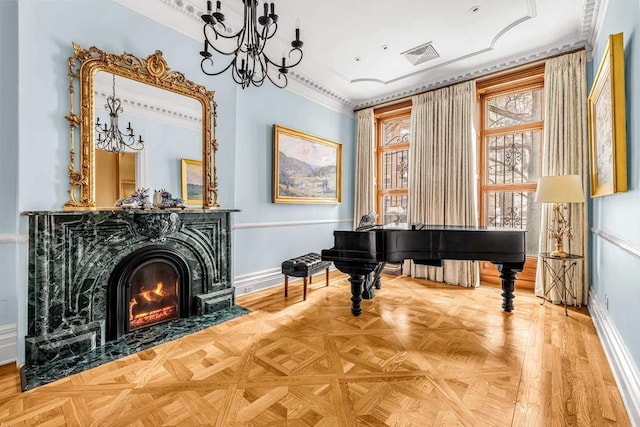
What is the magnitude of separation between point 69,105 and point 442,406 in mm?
3391

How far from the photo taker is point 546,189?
119 inches

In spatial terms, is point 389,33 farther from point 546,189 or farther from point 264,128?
point 546,189

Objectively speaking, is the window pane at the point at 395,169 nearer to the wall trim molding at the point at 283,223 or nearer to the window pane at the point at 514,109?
the wall trim molding at the point at 283,223

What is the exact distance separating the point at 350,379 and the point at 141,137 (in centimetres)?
267

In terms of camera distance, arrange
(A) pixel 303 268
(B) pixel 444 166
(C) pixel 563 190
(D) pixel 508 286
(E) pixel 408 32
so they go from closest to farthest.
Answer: (C) pixel 563 190 < (D) pixel 508 286 < (E) pixel 408 32 < (A) pixel 303 268 < (B) pixel 444 166

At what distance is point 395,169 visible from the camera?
5445 mm

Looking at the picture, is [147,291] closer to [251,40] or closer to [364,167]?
[251,40]

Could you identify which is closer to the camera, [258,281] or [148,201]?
[148,201]

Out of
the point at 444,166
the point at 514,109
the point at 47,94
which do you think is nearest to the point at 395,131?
the point at 444,166

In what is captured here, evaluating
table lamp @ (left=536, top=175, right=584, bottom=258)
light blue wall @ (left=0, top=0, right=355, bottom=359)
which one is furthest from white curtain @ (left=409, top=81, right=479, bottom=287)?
light blue wall @ (left=0, top=0, right=355, bottom=359)

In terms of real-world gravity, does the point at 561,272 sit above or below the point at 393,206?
below

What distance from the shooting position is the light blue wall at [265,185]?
380 cm

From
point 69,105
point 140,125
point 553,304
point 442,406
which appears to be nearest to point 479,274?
point 553,304

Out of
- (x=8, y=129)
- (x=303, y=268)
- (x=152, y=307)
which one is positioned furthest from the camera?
(x=303, y=268)
